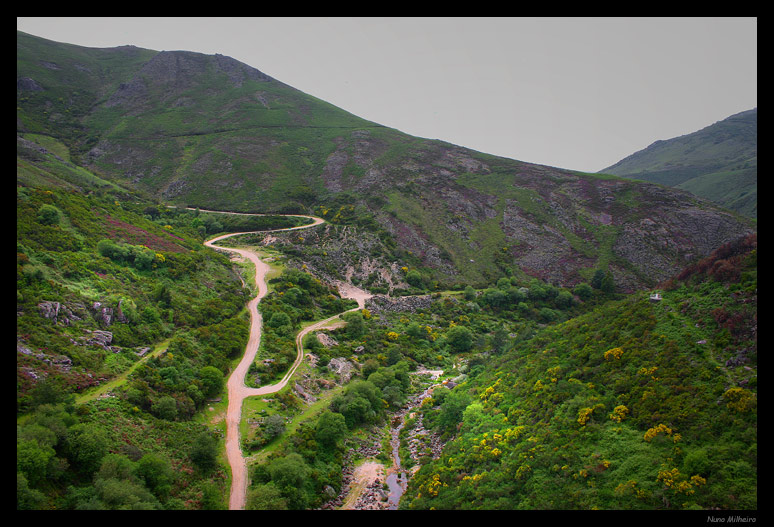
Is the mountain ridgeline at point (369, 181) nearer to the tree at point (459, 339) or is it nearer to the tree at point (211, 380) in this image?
the tree at point (459, 339)

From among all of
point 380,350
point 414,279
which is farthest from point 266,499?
point 414,279

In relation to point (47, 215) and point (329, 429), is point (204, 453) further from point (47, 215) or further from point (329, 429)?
point (47, 215)

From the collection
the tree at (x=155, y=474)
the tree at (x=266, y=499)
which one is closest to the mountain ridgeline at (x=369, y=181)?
the tree at (x=266, y=499)

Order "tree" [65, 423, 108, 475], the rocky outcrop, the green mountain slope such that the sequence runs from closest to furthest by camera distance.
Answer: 1. the green mountain slope
2. "tree" [65, 423, 108, 475]
3. the rocky outcrop

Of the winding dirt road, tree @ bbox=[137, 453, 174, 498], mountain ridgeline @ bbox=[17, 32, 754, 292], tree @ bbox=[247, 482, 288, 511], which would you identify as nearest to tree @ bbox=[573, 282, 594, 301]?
mountain ridgeline @ bbox=[17, 32, 754, 292]

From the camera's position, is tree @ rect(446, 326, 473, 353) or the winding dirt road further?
tree @ rect(446, 326, 473, 353)

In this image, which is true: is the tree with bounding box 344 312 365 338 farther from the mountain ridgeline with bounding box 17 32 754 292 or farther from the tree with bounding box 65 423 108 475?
the tree with bounding box 65 423 108 475

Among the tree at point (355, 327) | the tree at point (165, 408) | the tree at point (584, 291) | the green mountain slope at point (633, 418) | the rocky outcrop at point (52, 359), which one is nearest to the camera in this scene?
the green mountain slope at point (633, 418)

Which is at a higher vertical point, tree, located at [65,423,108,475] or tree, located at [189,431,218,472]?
tree, located at [65,423,108,475]
